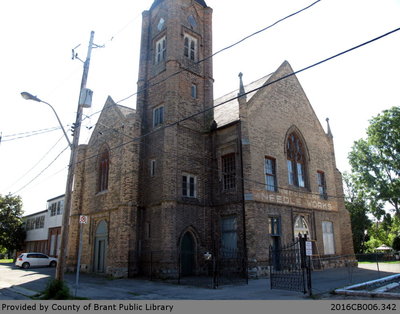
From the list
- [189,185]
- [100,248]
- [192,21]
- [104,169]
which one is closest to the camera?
[189,185]

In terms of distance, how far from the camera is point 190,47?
25.2 metres

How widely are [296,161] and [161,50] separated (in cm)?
1295

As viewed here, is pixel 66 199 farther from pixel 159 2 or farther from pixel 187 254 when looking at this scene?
pixel 159 2

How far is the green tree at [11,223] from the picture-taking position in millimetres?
48856

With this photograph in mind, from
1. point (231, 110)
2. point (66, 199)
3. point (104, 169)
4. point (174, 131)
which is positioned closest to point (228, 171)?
point (174, 131)

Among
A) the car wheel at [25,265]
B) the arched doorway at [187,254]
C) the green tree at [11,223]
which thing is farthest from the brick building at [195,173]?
the green tree at [11,223]

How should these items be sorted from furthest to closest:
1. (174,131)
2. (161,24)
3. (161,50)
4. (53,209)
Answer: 1. (53,209)
2. (161,24)
3. (161,50)
4. (174,131)

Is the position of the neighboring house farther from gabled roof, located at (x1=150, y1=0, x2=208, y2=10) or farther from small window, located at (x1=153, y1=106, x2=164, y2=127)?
gabled roof, located at (x1=150, y1=0, x2=208, y2=10)

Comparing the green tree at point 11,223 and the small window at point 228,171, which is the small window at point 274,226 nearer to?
the small window at point 228,171

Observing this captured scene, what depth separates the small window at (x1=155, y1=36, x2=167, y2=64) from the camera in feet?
80.8

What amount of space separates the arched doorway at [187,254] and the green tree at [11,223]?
3964 cm

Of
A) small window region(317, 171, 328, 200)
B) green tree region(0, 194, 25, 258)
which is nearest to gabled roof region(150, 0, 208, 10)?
small window region(317, 171, 328, 200)

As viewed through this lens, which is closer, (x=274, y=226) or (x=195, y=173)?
(x=274, y=226)
